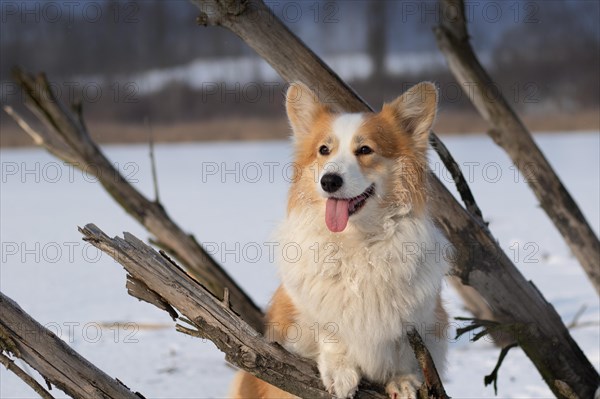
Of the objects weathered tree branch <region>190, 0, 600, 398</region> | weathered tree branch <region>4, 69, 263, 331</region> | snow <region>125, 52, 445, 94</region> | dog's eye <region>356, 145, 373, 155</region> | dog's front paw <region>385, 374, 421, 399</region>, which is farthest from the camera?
snow <region>125, 52, 445, 94</region>

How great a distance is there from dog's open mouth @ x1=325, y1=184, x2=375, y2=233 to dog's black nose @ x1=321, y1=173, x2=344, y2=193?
0.32 feet

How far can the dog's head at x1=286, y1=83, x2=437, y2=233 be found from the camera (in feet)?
9.28

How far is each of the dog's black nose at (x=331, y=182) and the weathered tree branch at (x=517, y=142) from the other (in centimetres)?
161

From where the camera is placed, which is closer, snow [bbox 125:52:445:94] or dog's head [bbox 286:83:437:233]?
dog's head [bbox 286:83:437:233]

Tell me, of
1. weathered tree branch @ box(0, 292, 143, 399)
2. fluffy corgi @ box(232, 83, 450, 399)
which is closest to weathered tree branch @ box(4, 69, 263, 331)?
fluffy corgi @ box(232, 83, 450, 399)

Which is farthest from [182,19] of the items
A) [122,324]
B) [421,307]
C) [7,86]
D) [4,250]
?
[421,307]

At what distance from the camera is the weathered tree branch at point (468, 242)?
327 cm

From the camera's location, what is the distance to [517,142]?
4031 millimetres

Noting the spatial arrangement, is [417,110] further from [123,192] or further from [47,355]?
[123,192]

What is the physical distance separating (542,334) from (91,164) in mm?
2784

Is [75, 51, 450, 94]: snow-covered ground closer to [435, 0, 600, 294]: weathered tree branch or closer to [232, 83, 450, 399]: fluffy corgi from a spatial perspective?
[435, 0, 600, 294]: weathered tree branch

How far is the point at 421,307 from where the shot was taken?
2.80 m

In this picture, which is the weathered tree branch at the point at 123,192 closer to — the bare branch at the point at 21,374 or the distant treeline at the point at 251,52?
the bare branch at the point at 21,374

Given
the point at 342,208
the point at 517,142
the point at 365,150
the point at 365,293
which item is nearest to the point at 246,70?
the point at 517,142
